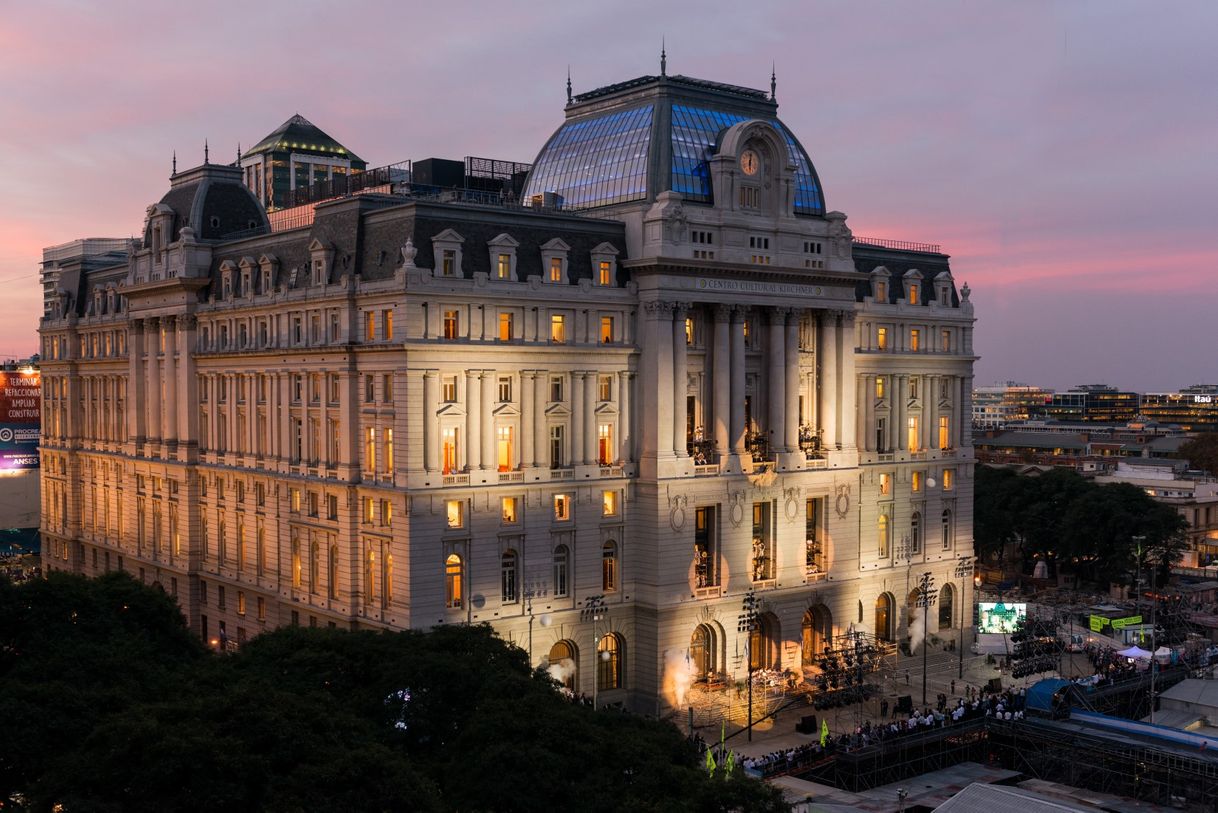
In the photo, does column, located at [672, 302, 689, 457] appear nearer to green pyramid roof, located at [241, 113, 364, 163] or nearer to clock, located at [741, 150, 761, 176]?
clock, located at [741, 150, 761, 176]

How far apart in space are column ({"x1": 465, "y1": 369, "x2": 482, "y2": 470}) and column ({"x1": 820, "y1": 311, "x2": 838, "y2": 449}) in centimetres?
3188

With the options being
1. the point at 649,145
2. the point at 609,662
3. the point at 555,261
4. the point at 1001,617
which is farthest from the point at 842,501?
the point at 649,145

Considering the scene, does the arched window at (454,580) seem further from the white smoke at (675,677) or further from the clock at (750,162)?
the clock at (750,162)

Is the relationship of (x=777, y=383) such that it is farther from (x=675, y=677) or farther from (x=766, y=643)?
(x=675, y=677)

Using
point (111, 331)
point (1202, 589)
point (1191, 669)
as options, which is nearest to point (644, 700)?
point (1191, 669)

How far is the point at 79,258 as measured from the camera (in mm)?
142750

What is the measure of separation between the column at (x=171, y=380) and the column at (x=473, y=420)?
39094 millimetres

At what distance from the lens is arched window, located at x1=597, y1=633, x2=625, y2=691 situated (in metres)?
96.0

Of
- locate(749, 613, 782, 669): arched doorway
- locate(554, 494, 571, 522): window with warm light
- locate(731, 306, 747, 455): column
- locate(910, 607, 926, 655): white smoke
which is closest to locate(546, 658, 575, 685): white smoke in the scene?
locate(554, 494, 571, 522): window with warm light

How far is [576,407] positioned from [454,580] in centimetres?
1555

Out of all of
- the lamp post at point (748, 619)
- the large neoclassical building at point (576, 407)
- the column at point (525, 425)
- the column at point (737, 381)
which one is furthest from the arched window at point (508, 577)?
the column at point (737, 381)

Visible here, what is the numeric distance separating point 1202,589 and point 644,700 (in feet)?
275

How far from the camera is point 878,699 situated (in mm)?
100250

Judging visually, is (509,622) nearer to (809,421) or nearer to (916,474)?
(809,421)
